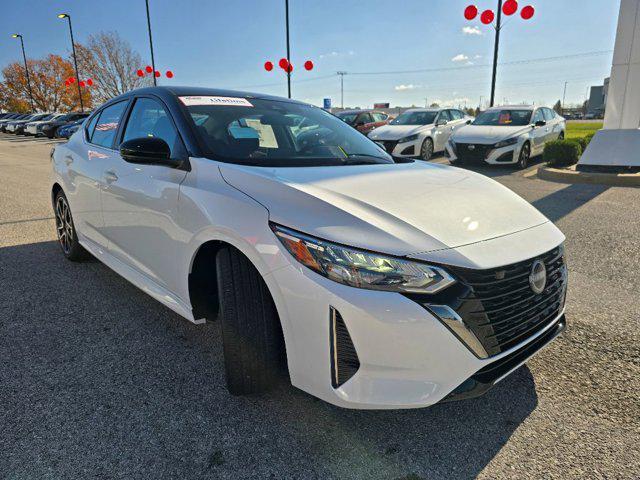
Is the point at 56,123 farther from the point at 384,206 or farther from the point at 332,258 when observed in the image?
the point at 332,258

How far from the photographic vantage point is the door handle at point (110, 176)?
3.11 meters

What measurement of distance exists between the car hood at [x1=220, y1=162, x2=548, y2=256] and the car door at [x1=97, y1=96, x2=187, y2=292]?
48cm

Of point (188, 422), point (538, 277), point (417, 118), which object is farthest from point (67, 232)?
point (417, 118)

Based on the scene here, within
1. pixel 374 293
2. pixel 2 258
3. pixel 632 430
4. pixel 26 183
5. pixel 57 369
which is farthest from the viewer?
pixel 26 183

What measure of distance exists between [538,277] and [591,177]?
26.9 feet

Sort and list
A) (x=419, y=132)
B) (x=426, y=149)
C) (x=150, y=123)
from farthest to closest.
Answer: (x=426, y=149) → (x=419, y=132) → (x=150, y=123)

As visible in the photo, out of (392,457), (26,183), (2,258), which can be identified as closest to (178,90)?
(392,457)

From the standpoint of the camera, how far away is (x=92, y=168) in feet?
11.5

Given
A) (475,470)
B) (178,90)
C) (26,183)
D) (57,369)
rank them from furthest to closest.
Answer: (26,183) < (178,90) < (57,369) < (475,470)

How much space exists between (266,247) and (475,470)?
1.24 metres

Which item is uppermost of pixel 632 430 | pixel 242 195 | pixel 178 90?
pixel 178 90

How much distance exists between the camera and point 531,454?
1903 millimetres

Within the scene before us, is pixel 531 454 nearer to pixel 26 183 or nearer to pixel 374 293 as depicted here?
pixel 374 293

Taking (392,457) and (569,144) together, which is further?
(569,144)
